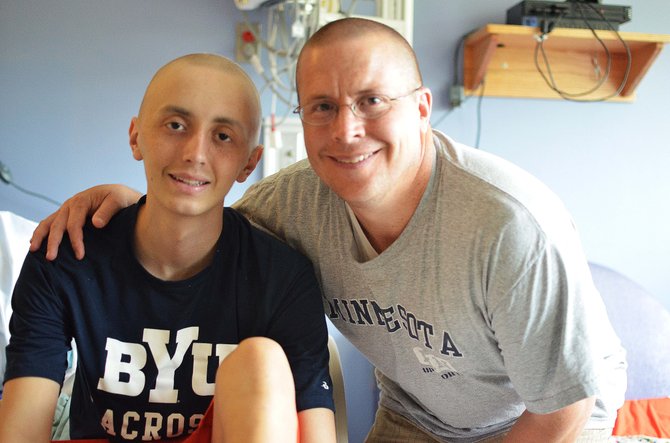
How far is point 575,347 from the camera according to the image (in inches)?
42.8

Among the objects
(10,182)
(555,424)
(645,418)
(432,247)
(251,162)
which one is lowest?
(645,418)

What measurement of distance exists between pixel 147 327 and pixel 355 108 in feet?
1.66

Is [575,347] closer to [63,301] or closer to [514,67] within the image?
[63,301]

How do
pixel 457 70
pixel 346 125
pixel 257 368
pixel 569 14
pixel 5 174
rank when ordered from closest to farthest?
1. pixel 257 368
2. pixel 346 125
3. pixel 5 174
4. pixel 569 14
5. pixel 457 70

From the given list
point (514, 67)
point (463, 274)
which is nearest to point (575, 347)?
point (463, 274)

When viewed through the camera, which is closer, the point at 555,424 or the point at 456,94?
the point at 555,424

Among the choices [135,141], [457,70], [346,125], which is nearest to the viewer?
[346,125]

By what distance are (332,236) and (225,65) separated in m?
0.36

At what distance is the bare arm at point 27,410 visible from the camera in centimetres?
110

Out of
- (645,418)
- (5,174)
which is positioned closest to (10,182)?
(5,174)

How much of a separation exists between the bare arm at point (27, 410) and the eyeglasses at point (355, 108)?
60 cm

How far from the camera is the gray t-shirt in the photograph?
42.9 inches

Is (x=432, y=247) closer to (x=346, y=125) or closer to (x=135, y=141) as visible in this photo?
(x=346, y=125)

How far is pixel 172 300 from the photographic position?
1.22 metres
